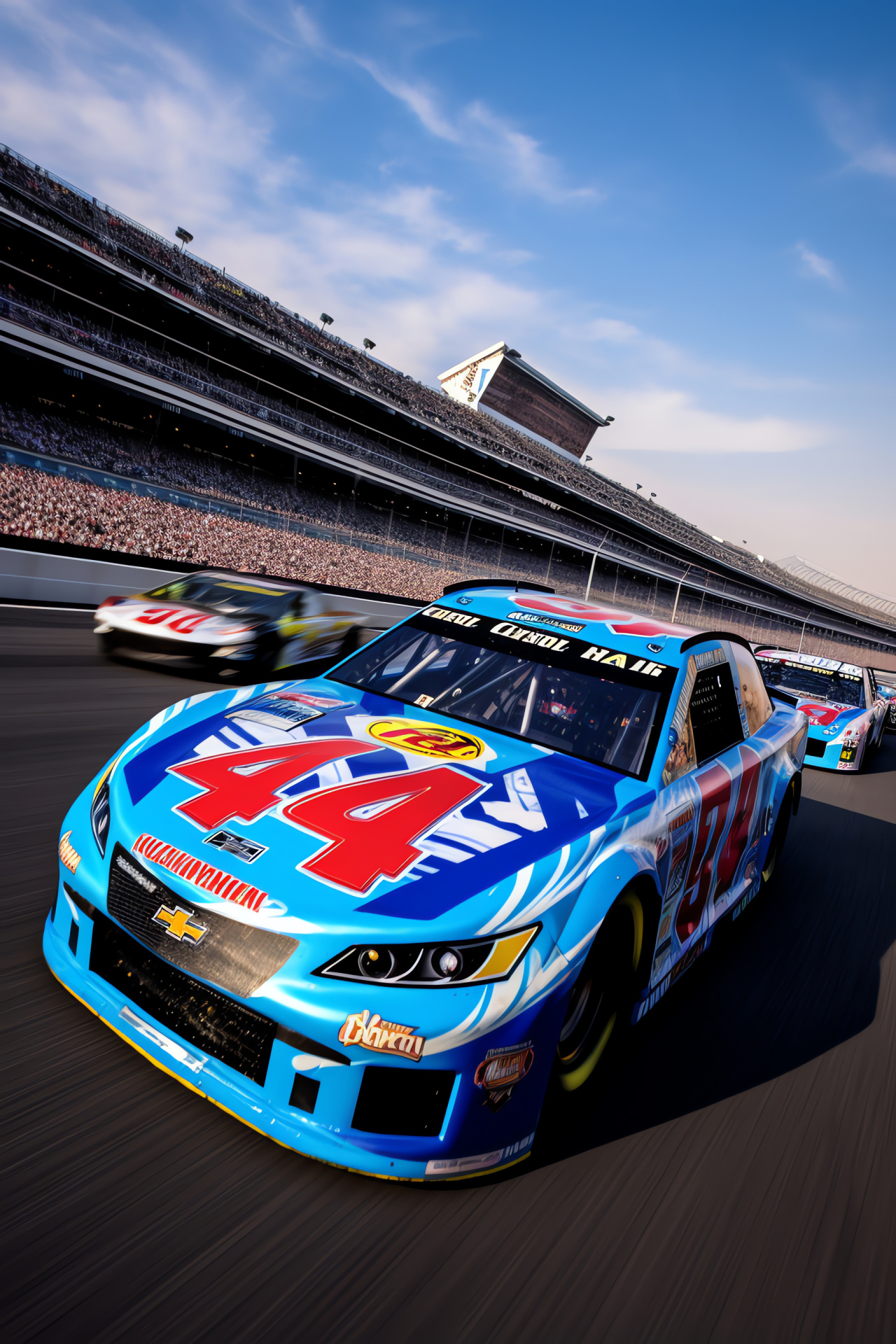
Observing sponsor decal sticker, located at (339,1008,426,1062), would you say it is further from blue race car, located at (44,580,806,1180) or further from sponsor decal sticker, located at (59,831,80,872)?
sponsor decal sticker, located at (59,831,80,872)

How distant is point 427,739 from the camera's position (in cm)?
280

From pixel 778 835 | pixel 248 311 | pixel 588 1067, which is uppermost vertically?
pixel 248 311

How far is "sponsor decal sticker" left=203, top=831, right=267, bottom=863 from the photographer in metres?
1.93

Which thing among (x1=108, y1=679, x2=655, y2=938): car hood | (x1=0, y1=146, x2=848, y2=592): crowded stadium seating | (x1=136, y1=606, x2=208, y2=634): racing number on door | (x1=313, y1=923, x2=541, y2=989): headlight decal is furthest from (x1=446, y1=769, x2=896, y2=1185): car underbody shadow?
(x1=0, y1=146, x2=848, y2=592): crowded stadium seating

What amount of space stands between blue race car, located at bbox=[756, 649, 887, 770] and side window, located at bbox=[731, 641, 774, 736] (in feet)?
17.0

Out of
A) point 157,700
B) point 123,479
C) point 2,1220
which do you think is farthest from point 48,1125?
point 123,479

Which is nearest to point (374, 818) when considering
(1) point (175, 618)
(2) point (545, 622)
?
(2) point (545, 622)

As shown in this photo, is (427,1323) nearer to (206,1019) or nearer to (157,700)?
(206,1019)

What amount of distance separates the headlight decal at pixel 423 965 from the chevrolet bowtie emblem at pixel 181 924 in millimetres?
321

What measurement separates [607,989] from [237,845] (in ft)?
4.08

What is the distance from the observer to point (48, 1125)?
189 cm

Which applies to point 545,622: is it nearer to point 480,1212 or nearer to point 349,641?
point 480,1212

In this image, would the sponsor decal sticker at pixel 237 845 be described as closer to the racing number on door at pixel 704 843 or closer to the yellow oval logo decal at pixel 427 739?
the yellow oval logo decal at pixel 427 739

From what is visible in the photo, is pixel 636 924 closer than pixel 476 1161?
No
